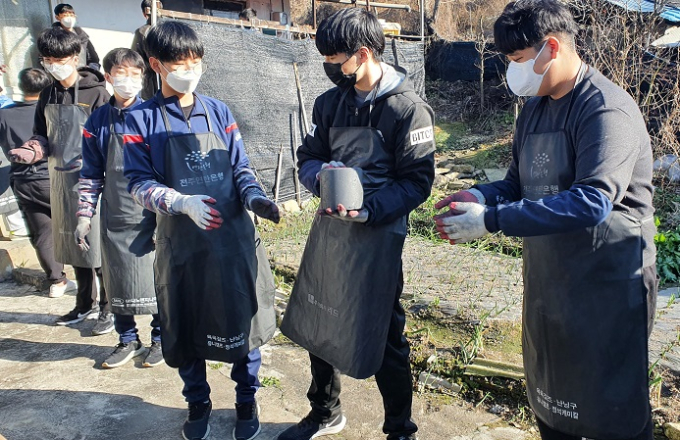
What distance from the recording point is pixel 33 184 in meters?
4.39

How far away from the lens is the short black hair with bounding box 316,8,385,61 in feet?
7.09

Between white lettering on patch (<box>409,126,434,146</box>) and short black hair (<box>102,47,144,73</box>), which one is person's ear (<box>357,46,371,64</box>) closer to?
white lettering on patch (<box>409,126,434,146</box>)

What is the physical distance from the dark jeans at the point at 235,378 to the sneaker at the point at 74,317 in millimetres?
1925

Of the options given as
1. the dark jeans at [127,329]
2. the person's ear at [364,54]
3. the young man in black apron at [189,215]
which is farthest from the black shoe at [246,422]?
the person's ear at [364,54]

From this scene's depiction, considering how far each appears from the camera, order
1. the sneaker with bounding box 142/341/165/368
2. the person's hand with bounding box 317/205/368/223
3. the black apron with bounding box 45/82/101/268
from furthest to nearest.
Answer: the black apron with bounding box 45/82/101/268 < the sneaker with bounding box 142/341/165/368 < the person's hand with bounding box 317/205/368/223

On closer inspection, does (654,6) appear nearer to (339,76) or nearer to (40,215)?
(339,76)

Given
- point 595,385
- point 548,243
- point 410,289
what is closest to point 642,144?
point 548,243

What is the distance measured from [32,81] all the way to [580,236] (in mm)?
4582

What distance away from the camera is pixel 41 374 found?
3504 millimetres

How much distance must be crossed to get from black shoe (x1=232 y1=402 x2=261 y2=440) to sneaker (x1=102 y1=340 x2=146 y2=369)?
1152mm

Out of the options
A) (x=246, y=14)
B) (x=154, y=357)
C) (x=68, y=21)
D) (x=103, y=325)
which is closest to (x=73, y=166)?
(x=103, y=325)

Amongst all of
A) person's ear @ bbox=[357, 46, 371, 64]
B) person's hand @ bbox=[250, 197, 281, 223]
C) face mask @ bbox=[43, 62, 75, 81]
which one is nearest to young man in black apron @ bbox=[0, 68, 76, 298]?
face mask @ bbox=[43, 62, 75, 81]

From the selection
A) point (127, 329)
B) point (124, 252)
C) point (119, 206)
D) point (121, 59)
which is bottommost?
point (127, 329)

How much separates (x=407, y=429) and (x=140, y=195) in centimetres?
152
